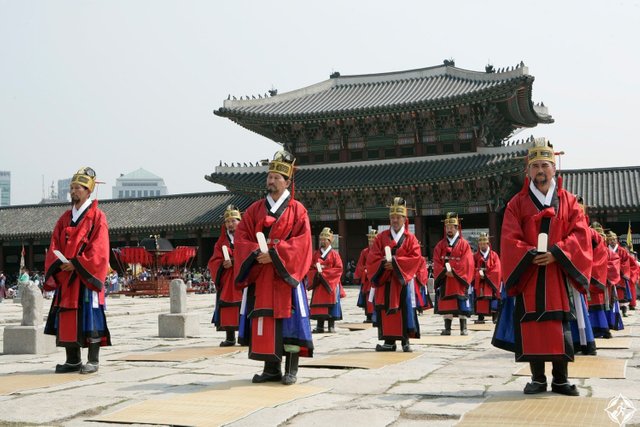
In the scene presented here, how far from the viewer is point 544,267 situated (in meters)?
6.46

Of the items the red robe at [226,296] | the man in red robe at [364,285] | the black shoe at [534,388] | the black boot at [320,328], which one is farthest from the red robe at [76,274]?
the man in red robe at [364,285]

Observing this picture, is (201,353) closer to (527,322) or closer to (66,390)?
(66,390)

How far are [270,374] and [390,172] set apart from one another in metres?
26.0

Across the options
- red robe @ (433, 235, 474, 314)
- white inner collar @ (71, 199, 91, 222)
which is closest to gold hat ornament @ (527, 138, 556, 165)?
white inner collar @ (71, 199, 91, 222)

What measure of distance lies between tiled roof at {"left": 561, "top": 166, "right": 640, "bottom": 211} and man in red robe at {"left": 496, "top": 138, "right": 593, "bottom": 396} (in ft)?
81.6

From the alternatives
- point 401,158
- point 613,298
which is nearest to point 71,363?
point 613,298

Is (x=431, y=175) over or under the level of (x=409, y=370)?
over

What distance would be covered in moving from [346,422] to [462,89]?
28911 mm

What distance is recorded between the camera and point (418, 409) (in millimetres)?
5879

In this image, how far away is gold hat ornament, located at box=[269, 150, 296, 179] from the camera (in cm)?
743

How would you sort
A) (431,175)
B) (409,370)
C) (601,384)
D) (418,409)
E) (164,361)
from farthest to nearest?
(431,175)
(164,361)
(409,370)
(601,384)
(418,409)

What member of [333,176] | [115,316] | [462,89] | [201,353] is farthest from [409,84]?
[201,353]

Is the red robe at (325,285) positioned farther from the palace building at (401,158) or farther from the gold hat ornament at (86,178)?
the palace building at (401,158)

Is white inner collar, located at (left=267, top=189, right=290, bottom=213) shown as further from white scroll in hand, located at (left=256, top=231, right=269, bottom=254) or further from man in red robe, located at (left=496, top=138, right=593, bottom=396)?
man in red robe, located at (left=496, top=138, right=593, bottom=396)
